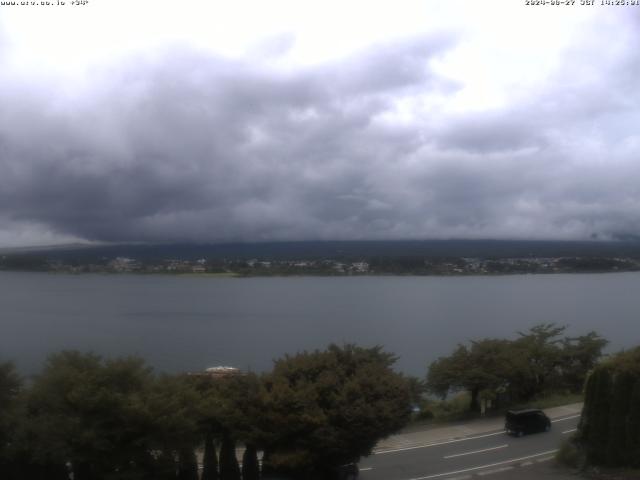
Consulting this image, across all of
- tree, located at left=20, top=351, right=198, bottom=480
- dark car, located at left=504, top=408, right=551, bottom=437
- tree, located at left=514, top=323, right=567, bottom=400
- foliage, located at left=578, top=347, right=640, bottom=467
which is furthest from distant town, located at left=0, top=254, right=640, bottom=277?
foliage, located at left=578, top=347, right=640, bottom=467

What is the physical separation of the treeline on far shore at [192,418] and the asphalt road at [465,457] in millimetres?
2393

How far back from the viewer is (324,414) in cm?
1667

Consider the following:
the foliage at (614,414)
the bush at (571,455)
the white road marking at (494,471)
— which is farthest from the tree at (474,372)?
the foliage at (614,414)

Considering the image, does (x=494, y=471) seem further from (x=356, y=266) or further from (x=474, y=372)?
(x=356, y=266)

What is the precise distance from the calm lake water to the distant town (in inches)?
279

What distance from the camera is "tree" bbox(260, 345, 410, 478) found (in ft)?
53.8

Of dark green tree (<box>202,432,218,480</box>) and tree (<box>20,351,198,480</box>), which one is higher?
tree (<box>20,351,198,480</box>)

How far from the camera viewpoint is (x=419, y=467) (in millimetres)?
20125

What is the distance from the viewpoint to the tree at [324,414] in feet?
53.8

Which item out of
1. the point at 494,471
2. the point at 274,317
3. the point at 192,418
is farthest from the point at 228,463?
the point at 274,317

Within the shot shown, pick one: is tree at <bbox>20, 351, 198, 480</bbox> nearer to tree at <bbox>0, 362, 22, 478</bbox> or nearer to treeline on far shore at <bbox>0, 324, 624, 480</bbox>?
treeline on far shore at <bbox>0, 324, 624, 480</bbox>

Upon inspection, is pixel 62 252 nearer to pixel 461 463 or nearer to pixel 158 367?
pixel 158 367

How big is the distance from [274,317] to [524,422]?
2503 inches

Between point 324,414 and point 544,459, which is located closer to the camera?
point 324,414
